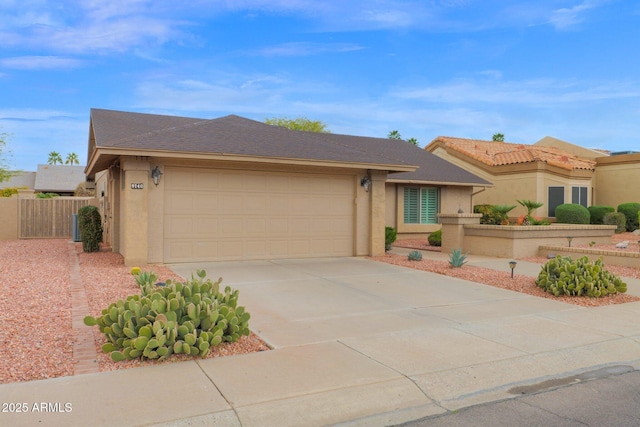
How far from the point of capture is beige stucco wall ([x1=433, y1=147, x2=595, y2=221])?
24.4 meters

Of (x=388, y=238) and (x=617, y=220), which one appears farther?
(x=617, y=220)

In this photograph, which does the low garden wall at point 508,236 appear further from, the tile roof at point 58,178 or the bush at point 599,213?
the tile roof at point 58,178

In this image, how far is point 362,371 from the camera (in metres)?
5.27

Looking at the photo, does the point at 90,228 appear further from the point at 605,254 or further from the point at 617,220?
the point at 617,220

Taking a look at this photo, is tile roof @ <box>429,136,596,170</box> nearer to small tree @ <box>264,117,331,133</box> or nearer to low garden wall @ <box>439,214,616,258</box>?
low garden wall @ <box>439,214,616,258</box>

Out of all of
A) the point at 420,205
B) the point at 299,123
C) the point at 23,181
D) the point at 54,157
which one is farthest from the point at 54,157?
the point at 420,205

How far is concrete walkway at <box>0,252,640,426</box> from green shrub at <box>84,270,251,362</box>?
0.24m

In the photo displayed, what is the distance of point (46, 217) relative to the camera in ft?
76.1

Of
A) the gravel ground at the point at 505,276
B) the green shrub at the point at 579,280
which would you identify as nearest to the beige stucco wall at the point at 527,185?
the gravel ground at the point at 505,276

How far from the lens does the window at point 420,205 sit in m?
22.1

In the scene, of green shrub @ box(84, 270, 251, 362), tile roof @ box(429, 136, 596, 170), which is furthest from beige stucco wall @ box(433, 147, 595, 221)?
green shrub @ box(84, 270, 251, 362)

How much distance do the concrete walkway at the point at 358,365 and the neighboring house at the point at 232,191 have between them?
4.47 meters

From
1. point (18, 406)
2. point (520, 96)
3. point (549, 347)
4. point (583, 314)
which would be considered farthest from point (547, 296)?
point (520, 96)

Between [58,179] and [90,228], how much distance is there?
39.8 metres
